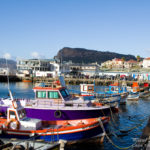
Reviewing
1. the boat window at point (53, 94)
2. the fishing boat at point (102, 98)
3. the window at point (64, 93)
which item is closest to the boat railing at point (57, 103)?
the boat window at point (53, 94)

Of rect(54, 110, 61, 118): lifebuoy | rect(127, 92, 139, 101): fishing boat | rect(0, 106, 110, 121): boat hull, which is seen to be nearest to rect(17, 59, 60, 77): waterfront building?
rect(127, 92, 139, 101): fishing boat

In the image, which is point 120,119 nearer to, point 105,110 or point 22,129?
point 105,110

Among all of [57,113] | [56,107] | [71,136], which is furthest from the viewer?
[56,107]

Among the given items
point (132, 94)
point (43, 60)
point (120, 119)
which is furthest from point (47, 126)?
point (43, 60)

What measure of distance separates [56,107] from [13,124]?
4.18 m

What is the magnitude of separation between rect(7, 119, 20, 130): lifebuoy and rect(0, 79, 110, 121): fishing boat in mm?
3234

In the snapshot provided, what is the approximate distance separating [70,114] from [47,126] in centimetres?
229

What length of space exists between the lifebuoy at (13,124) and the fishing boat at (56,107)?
3234 mm

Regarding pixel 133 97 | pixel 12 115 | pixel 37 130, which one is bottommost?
pixel 133 97

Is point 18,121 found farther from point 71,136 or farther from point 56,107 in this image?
point 71,136

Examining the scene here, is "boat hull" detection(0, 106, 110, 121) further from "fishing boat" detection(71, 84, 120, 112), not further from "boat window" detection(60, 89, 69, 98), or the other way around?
"fishing boat" detection(71, 84, 120, 112)

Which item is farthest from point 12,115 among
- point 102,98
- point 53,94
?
point 102,98

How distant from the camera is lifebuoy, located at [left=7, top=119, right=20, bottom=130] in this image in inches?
571

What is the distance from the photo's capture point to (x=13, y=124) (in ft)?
48.0
